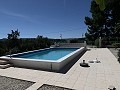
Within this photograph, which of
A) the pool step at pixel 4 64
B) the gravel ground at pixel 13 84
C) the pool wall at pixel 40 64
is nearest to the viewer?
the gravel ground at pixel 13 84

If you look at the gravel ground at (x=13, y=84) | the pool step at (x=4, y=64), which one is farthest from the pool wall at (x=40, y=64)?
the gravel ground at (x=13, y=84)

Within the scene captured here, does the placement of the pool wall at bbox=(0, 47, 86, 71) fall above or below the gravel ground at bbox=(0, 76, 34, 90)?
above

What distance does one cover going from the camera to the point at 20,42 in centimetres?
1614

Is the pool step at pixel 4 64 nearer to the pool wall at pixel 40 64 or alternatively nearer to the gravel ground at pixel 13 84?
the pool wall at pixel 40 64

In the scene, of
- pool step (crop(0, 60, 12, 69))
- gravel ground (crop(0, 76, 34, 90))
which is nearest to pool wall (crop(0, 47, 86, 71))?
pool step (crop(0, 60, 12, 69))

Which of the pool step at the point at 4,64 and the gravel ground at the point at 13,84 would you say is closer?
the gravel ground at the point at 13,84

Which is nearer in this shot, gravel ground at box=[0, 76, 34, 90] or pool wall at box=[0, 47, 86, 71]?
gravel ground at box=[0, 76, 34, 90]

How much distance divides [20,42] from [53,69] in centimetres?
1041

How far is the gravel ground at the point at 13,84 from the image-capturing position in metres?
4.69

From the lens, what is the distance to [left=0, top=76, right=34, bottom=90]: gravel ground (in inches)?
185

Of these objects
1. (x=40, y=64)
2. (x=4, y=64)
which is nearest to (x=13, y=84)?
(x=40, y=64)

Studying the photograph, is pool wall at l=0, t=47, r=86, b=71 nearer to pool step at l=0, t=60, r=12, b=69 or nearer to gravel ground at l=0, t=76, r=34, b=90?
pool step at l=0, t=60, r=12, b=69

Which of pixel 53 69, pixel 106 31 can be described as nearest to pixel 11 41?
pixel 53 69

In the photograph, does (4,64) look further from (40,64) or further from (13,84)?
(13,84)
